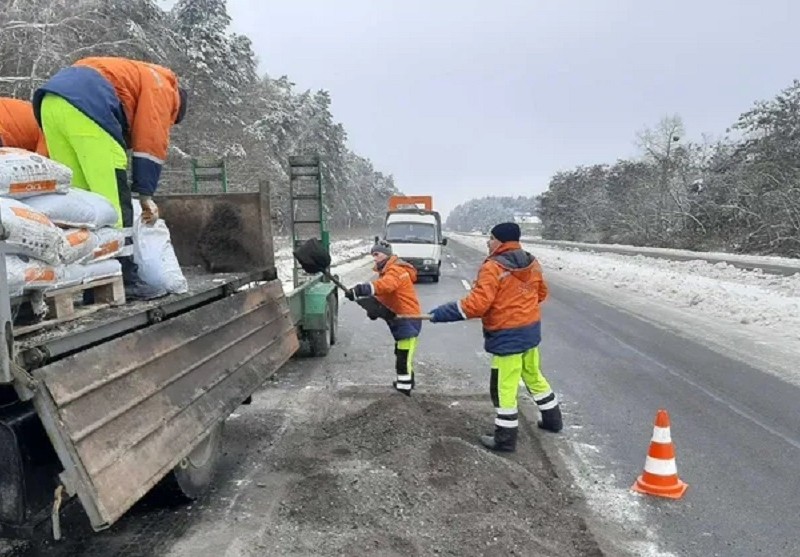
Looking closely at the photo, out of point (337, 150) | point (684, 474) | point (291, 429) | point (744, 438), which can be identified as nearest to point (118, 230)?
point (291, 429)

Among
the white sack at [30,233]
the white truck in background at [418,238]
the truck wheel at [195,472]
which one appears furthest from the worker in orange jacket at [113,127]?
the white truck in background at [418,238]

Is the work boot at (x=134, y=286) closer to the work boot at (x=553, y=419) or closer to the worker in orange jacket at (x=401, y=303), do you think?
the worker in orange jacket at (x=401, y=303)

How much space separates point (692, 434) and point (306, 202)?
6.26 m

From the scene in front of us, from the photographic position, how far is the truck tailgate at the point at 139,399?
257cm

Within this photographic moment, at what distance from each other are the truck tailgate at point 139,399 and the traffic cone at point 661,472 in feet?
8.93

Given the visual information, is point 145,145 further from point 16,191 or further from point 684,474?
point 684,474

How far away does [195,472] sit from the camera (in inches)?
163

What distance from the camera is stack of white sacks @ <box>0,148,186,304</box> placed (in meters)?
2.86

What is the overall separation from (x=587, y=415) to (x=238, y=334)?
3.46 meters

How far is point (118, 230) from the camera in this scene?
159 inches

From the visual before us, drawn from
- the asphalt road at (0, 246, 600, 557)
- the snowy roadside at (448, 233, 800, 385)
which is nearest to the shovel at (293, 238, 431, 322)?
the asphalt road at (0, 246, 600, 557)

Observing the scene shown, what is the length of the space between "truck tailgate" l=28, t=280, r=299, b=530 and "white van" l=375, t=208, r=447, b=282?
16759 millimetres

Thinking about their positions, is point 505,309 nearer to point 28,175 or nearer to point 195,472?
point 195,472

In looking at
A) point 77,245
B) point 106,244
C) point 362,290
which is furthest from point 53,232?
point 362,290
